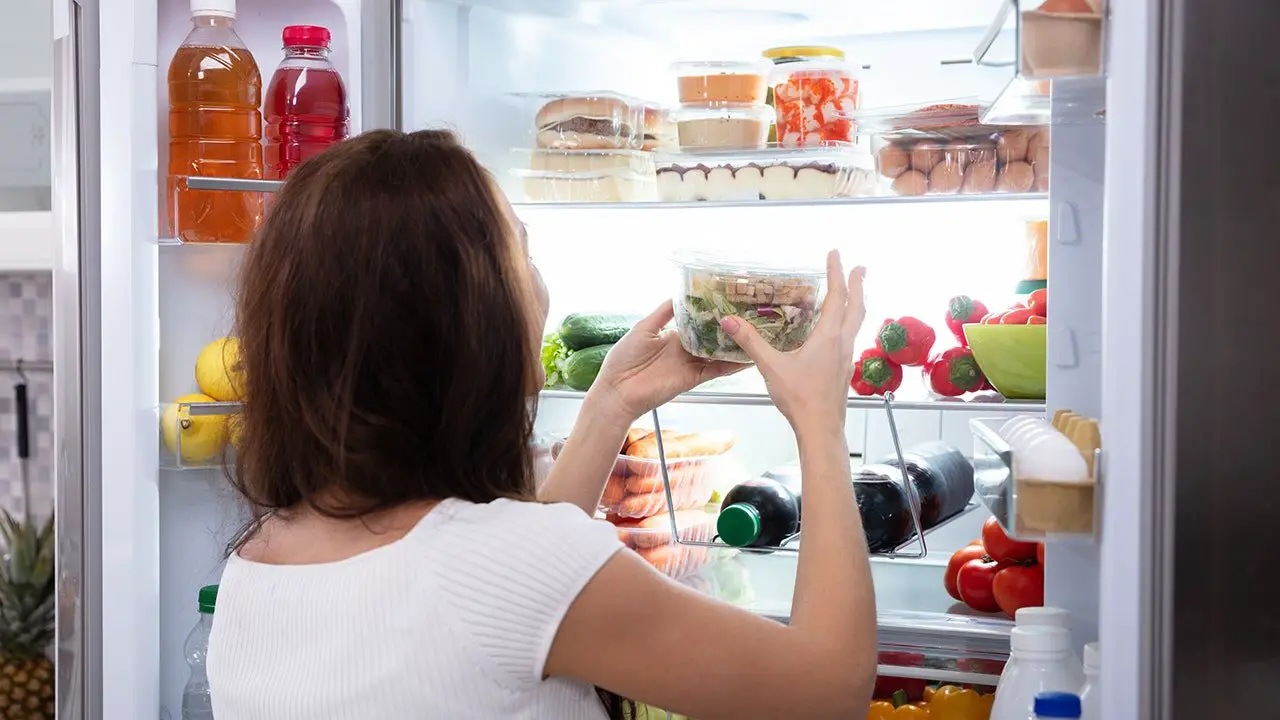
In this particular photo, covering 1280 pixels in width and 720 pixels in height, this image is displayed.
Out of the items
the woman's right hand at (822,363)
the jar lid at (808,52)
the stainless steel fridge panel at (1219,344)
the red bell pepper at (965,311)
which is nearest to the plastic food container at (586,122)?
the jar lid at (808,52)

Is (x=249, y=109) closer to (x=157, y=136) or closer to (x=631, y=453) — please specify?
(x=157, y=136)

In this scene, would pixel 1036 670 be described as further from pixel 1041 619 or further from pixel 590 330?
pixel 590 330

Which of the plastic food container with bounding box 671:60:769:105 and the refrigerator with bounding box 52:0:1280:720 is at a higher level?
the plastic food container with bounding box 671:60:769:105

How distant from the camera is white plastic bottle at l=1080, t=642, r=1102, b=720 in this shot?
4.09 ft

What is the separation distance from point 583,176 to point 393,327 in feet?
3.61

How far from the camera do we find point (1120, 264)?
110cm

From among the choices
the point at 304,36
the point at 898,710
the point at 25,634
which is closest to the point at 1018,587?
the point at 898,710

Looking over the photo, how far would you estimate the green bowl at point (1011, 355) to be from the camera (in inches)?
66.2

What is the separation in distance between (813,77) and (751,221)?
1.28ft

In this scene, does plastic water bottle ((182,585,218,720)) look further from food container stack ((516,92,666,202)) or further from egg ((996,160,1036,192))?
egg ((996,160,1036,192))

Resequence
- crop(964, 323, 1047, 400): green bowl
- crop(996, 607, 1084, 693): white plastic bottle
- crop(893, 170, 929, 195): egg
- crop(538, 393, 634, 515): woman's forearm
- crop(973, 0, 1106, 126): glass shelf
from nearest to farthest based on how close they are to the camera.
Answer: crop(973, 0, 1106, 126): glass shelf < crop(996, 607, 1084, 693): white plastic bottle < crop(538, 393, 634, 515): woman's forearm < crop(964, 323, 1047, 400): green bowl < crop(893, 170, 929, 195): egg

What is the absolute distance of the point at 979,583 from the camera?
185cm

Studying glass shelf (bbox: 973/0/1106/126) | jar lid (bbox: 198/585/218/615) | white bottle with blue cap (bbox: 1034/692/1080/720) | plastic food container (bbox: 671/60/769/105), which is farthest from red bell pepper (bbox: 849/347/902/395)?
jar lid (bbox: 198/585/218/615)

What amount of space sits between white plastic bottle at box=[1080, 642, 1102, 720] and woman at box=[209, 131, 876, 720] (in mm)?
306
